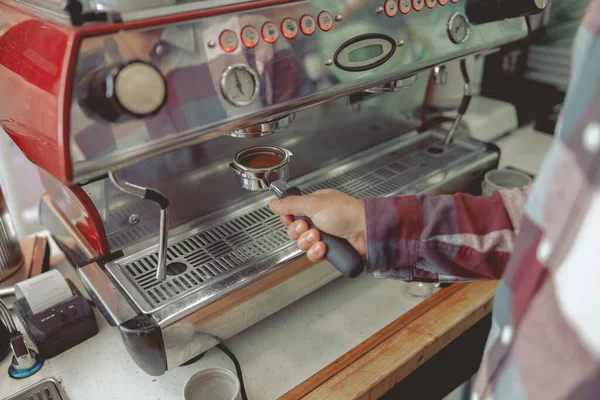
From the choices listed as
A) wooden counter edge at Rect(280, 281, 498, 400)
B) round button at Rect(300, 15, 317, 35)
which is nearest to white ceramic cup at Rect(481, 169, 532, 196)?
wooden counter edge at Rect(280, 281, 498, 400)

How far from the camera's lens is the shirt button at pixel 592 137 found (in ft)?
1.19

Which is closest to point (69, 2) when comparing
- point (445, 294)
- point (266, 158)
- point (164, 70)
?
point (164, 70)

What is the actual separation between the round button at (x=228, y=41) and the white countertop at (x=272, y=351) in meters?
0.43

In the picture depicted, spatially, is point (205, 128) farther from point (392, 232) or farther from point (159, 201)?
point (392, 232)

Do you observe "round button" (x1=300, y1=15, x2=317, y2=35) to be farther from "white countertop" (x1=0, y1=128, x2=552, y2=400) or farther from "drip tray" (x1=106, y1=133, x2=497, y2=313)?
"white countertop" (x1=0, y1=128, x2=552, y2=400)

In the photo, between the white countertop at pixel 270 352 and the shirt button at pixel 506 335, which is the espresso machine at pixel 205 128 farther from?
the shirt button at pixel 506 335

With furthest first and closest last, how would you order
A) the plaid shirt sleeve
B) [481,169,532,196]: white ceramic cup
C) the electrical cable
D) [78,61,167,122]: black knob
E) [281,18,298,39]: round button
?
[481,169,532,196]: white ceramic cup, the electrical cable, [281,18,298,39]: round button, [78,61,167,122]: black knob, the plaid shirt sleeve

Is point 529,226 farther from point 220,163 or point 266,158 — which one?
point 220,163

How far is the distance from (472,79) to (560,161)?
1076mm

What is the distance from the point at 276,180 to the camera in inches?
27.7

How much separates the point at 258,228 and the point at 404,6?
38 cm

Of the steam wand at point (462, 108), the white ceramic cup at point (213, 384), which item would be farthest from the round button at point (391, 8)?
the white ceramic cup at point (213, 384)

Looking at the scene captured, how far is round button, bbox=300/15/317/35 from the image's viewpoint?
1.91 ft

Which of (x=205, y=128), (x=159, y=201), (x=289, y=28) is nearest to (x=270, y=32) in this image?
(x=289, y=28)
